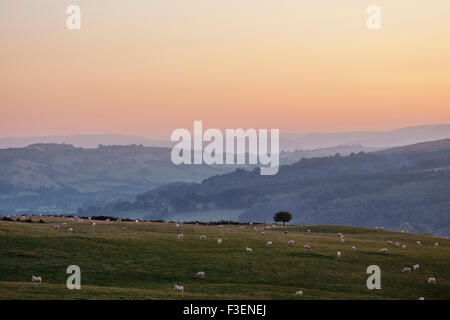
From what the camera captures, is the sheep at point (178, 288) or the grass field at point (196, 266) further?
the grass field at point (196, 266)

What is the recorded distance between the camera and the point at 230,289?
43750 millimetres

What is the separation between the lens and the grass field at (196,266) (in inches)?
1678

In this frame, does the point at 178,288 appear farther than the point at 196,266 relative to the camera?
No

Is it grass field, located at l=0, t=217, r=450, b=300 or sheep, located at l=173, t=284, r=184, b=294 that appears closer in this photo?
sheep, located at l=173, t=284, r=184, b=294

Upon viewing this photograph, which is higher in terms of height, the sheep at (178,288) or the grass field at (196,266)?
the grass field at (196,266)

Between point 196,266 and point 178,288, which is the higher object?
point 196,266

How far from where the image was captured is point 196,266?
50.7 metres

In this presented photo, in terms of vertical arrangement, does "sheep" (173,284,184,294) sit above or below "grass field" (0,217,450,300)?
below

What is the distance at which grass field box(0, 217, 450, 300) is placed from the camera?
42625mm
